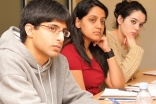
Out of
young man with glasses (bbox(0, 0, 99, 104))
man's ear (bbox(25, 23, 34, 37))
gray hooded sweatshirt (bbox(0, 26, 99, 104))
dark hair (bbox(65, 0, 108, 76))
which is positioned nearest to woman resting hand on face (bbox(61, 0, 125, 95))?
dark hair (bbox(65, 0, 108, 76))

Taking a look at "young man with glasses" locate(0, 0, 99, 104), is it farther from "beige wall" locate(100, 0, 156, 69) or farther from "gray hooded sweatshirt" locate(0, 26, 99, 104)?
"beige wall" locate(100, 0, 156, 69)

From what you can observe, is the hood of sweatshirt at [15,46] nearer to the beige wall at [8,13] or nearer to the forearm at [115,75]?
the forearm at [115,75]

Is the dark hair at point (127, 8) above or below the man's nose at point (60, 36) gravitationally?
above

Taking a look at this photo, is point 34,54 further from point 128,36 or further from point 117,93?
point 128,36

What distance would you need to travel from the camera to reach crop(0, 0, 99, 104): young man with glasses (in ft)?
3.51

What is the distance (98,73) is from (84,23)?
1.17 feet

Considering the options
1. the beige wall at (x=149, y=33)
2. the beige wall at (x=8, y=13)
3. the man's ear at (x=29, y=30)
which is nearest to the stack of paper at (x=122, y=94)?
the man's ear at (x=29, y=30)

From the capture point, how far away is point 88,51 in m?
2.00

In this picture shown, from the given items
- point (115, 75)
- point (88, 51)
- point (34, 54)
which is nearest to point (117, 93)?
point (115, 75)

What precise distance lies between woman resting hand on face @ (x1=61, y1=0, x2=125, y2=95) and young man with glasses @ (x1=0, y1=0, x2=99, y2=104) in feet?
1.60

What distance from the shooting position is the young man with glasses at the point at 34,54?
3.51 ft

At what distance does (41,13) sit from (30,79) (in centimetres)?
29

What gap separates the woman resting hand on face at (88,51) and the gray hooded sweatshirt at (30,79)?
1.12 feet

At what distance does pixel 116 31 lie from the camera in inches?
92.9
